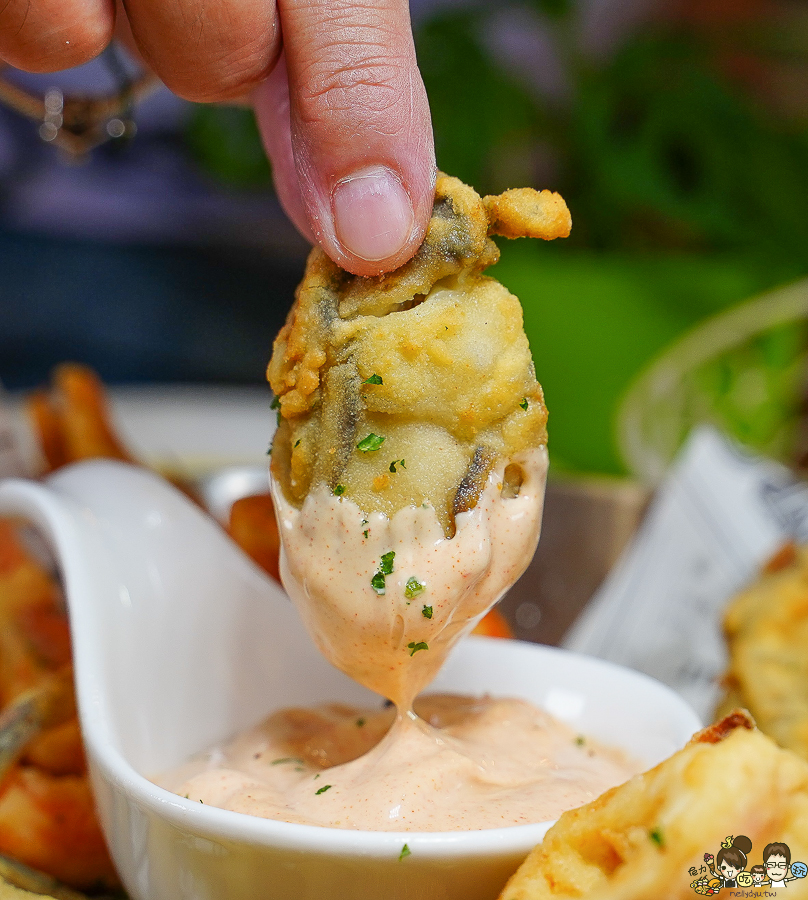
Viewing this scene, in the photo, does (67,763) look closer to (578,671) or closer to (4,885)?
(4,885)

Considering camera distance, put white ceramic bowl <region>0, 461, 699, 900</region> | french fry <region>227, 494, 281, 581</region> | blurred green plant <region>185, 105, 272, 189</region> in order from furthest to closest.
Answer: blurred green plant <region>185, 105, 272, 189</region>, french fry <region>227, 494, 281, 581</region>, white ceramic bowl <region>0, 461, 699, 900</region>

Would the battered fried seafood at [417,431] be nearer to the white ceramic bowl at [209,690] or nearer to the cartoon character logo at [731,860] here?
the white ceramic bowl at [209,690]

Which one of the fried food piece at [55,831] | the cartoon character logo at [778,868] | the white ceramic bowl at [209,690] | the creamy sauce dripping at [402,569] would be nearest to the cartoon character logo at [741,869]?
the cartoon character logo at [778,868]

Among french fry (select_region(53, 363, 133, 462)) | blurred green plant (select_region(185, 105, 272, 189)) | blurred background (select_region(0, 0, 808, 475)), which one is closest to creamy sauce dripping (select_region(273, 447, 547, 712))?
french fry (select_region(53, 363, 133, 462))

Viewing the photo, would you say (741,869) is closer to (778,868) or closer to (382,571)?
(778,868)

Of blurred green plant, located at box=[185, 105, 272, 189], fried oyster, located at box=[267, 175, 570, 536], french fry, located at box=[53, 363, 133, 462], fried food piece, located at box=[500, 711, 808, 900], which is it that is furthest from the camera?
blurred green plant, located at box=[185, 105, 272, 189]

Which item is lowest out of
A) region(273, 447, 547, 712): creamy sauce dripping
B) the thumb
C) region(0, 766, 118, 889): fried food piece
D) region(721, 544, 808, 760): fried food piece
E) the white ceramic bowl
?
region(721, 544, 808, 760): fried food piece

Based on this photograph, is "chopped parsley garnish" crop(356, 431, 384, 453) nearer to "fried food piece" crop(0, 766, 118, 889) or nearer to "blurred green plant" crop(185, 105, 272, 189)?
"fried food piece" crop(0, 766, 118, 889)
